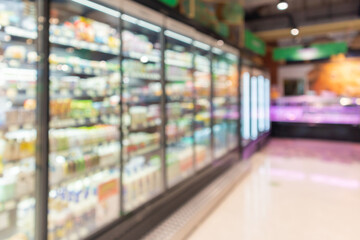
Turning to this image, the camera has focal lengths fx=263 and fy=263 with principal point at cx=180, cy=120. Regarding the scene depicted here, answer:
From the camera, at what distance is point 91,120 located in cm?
217

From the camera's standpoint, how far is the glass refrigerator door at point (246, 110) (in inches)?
229

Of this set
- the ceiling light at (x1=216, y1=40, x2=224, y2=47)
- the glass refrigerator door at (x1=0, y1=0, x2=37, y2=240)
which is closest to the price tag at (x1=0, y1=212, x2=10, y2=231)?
the glass refrigerator door at (x1=0, y1=0, x2=37, y2=240)

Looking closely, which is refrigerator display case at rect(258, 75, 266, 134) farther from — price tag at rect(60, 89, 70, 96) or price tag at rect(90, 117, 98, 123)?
price tag at rect(60, 89, 70, 96)

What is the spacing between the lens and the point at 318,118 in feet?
28.1

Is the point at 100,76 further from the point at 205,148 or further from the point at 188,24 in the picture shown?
the point at 205,148

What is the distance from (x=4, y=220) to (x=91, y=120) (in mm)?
896

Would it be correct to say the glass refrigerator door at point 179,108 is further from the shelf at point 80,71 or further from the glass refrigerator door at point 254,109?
the glass refrigerator door at point 254,109

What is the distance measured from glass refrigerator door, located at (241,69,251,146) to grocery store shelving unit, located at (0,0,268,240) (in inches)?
88.2

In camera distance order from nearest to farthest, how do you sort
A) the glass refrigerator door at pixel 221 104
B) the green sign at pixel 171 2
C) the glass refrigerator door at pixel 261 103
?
1. the green sign at pixel 171 2
2. the glass refrigerator door at pixel 221 104
3. the glass refrigerator door at pixel 261 103

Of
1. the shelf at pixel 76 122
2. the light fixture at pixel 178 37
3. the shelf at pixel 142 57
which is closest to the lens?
the shelf at pixel 76 122

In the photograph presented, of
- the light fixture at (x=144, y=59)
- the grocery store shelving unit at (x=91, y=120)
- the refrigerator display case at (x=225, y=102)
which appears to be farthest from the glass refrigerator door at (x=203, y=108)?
the light fixture at (x=144, y=59)

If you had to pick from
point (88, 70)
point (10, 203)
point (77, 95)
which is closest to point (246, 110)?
point (88, 70)

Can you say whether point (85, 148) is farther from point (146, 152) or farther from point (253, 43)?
point (253, 43)

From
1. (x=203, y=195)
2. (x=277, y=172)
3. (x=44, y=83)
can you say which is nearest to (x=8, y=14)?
(x=44, y=83)
